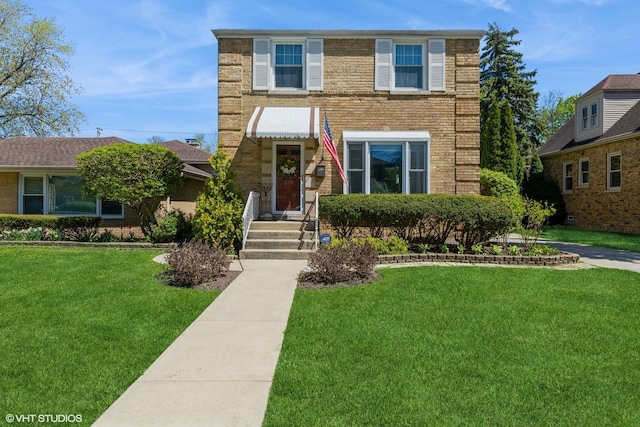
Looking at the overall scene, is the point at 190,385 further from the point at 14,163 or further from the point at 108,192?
the point at 14,163

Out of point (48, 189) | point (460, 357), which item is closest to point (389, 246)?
point (460, 357)

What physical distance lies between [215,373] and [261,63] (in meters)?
11.6

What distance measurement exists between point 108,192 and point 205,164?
11.0 metres

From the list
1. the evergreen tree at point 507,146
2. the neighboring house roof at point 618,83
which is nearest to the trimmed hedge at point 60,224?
the evergreen tree at point 507,146

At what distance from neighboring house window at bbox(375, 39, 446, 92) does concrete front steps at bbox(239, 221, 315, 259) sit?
18.3 ft

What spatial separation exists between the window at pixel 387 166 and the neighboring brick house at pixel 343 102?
104 millimetres

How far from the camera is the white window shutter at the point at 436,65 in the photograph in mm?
13570

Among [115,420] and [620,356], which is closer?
[115,420]

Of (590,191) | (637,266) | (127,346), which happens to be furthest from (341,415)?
(590,191)

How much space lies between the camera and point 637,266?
988cm

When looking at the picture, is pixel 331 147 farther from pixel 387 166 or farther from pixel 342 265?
pixel 342 265

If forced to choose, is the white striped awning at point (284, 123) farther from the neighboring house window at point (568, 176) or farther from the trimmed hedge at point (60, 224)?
the neighboring house window at point (568, 176)

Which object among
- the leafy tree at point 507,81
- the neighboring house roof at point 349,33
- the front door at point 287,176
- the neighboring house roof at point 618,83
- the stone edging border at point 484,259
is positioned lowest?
the stone edging border at point 484,259

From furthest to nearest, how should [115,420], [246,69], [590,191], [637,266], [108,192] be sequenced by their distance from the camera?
[590,191]
[246,69]
[108,192]
[637,266]
[115,420]
